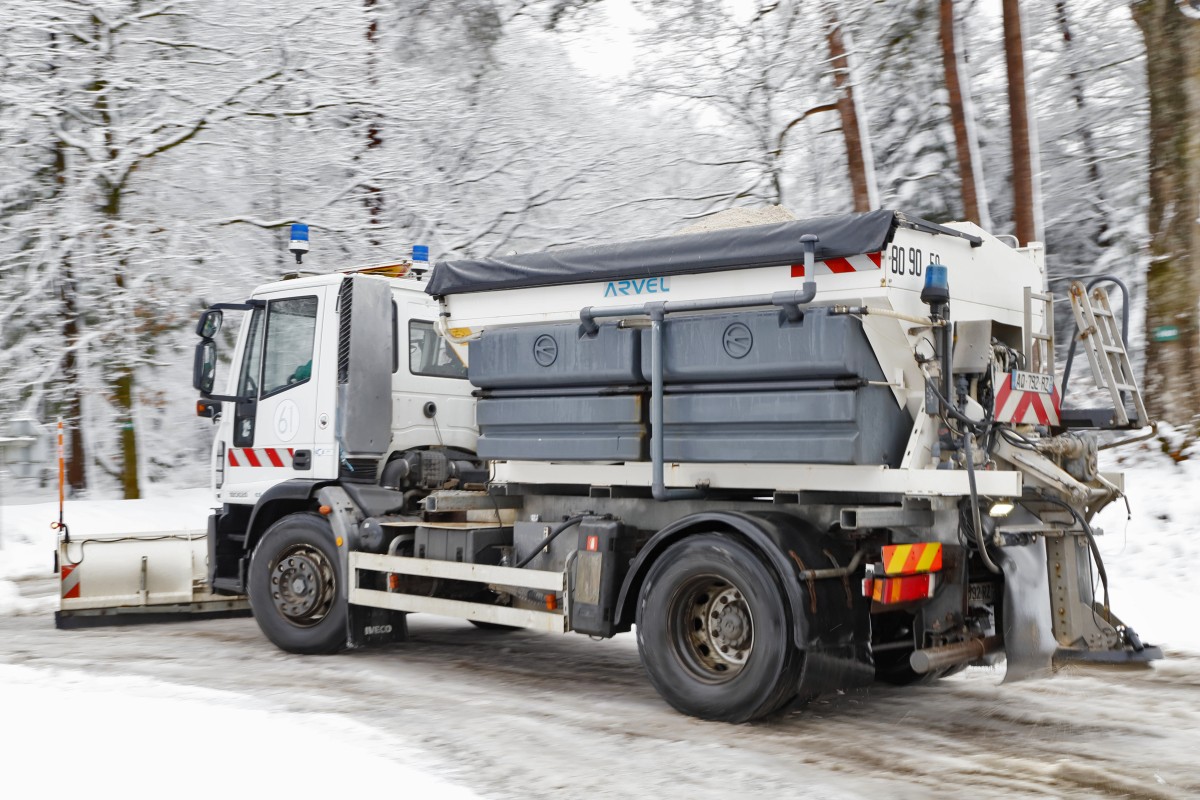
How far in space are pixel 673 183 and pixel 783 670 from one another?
12.2 metres

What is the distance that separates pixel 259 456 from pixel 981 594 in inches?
200

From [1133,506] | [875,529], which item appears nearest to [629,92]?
[1133,506]

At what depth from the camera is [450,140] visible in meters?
16.4

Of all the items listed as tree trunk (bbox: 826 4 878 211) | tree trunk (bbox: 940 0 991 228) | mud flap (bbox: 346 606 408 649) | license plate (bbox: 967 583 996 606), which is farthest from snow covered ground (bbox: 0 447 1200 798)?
tree trunk (bbox: 826 4 878 211)

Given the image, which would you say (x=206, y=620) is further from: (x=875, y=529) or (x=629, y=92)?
(x=629, y=92)

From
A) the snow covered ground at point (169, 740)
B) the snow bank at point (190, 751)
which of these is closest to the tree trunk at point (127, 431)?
the snow covered ground at point (169, 740)

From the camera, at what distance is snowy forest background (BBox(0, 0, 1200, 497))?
48.3 ft

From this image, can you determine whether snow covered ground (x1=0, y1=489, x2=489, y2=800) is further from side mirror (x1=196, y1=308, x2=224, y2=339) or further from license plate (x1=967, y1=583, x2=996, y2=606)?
license plate (x1=967, y1=583, x2=996, y2=606)

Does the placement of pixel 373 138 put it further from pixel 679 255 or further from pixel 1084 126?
pixel 679 255

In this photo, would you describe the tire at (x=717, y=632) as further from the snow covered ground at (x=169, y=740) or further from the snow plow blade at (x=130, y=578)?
the snow plow blade at (x=130, y=578)

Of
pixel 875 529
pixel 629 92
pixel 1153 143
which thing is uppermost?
pixel 629 92

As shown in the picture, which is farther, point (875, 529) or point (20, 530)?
point (20, 530)

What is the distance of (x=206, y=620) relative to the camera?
9914 millimetres

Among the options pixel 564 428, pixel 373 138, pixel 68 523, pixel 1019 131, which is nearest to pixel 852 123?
pixel 1019 131
